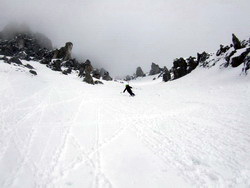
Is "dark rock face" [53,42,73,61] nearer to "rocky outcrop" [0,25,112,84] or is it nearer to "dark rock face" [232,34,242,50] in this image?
"rocky outcrop" [0,25,112,84]

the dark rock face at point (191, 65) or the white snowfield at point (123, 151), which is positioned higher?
the dark rock face at point (191, 65)

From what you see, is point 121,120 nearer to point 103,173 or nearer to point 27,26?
point 103,173

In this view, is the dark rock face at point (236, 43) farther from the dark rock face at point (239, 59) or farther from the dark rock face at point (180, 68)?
the dark rock face at point (180, 68)

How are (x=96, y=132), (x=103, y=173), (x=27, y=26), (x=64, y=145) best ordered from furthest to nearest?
(x=27, y=26) → (x=96, y=132) → (x=64, y=145) → (x=103, y=173)

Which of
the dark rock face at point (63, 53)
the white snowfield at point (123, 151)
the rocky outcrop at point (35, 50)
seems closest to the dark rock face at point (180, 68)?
the rocky outcrop at point (35, 50)

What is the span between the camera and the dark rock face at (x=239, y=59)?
113 ft

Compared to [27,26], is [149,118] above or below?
below

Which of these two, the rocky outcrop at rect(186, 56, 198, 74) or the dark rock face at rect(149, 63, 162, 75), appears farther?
the dark rock face at rect(149, 63, 162, 75)

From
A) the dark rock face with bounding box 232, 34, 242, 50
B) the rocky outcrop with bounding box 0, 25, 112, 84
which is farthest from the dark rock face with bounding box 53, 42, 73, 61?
the dark rock face with bounding box 232, 34, 242, 50

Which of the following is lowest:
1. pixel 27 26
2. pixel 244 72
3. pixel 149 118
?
pixel 149 118

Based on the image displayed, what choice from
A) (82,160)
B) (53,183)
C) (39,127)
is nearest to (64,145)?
(82,160)

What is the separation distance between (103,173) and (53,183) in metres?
1.45

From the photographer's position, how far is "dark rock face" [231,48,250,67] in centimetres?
3434

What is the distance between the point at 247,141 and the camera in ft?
25.5
